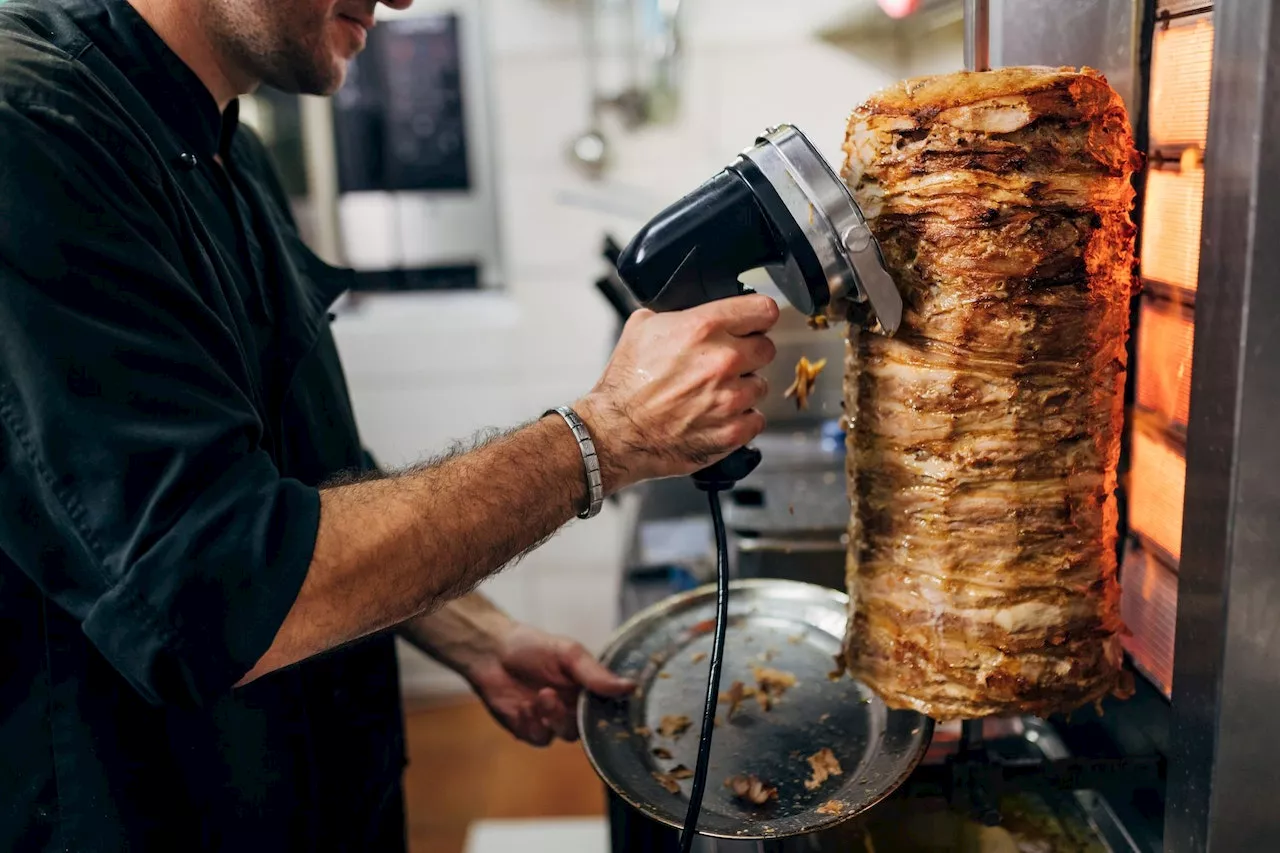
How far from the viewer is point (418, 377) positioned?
3.40 metres

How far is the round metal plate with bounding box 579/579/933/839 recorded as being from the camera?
85 centimetres

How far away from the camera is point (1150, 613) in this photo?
0.96 m

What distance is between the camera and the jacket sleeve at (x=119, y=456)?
753mm

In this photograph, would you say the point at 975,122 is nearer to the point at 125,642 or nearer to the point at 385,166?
the point at 125,642

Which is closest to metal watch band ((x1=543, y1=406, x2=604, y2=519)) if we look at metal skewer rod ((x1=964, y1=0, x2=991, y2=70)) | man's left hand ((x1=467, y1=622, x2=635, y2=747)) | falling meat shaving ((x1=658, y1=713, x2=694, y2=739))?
falling meat shaving ((x1=658, y1=713, x2=694, y2=739))

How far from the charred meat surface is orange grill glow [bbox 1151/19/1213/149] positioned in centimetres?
5

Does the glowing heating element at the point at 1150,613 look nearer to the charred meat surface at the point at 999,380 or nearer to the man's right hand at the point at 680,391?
the charred meat surface at the point at 999,380

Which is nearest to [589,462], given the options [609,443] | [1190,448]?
[609,443]

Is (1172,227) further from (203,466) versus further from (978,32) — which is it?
(203,466)

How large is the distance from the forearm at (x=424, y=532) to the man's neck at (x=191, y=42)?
0.58 m

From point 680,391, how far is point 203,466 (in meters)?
0.42

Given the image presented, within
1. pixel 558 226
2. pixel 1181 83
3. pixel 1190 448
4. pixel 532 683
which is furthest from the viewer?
pixel 558 226

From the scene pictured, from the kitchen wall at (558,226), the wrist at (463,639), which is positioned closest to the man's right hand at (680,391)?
the wrist at (463,639)

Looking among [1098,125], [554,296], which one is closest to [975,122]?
[1098,125]
